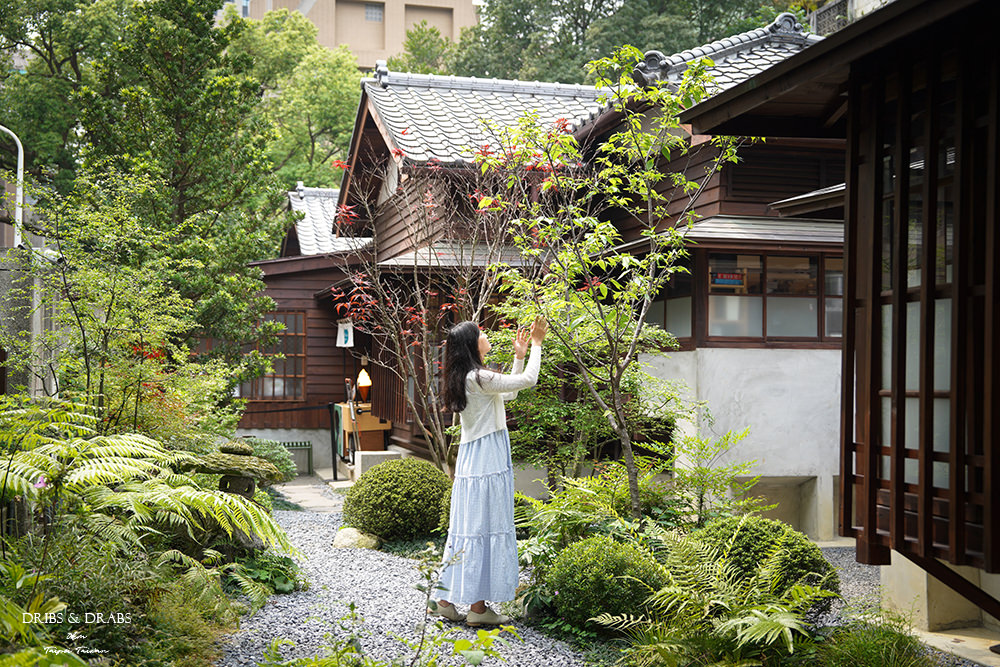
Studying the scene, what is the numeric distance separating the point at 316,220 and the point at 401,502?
15395 millimetres

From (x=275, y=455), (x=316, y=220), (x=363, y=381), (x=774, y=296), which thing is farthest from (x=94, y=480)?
(x=316, y=220)

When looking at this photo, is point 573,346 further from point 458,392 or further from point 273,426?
point 273,426

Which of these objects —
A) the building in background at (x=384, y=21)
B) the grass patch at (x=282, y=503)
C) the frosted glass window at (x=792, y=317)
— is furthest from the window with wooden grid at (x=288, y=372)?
the building in background at (x=384, y=21)

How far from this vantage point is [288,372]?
18.6 m

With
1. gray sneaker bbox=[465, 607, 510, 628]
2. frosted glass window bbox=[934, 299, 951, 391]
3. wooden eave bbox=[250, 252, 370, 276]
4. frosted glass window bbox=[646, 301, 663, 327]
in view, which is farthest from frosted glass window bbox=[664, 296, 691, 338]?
wooden eave bbox=[250, 252, 370, 276]

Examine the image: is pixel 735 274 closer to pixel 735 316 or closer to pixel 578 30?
pixel 735 316

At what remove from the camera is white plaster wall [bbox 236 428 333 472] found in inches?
723

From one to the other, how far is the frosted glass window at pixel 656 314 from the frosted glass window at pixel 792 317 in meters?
1.63

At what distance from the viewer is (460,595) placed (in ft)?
20.7

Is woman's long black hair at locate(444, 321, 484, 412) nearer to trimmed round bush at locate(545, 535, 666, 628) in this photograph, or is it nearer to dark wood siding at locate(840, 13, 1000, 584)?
trimmed round bush at locate(545, 535, 666, 628)

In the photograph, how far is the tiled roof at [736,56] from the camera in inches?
455

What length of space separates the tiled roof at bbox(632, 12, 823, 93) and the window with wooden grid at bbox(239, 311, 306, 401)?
31.3ft

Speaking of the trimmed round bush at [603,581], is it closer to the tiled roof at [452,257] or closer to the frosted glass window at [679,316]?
the frosted glass window at [679,316]

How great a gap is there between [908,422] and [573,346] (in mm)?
3669
